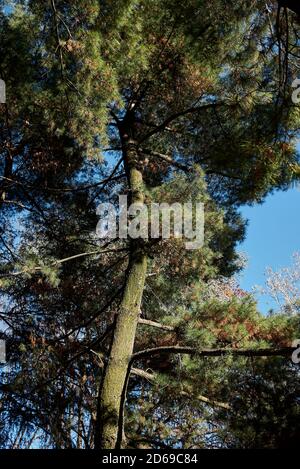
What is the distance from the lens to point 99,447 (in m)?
4.00

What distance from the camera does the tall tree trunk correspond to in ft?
13.3

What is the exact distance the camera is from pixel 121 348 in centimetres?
450

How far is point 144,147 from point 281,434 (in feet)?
13.9

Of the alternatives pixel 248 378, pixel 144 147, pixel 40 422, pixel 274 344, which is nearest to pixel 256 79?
pixel 144 147

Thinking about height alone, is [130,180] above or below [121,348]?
above

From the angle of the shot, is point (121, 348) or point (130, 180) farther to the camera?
point (130, 180)

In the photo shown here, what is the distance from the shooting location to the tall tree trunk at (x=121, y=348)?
4047 millimetres

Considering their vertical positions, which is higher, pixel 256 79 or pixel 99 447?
pixel 256 79

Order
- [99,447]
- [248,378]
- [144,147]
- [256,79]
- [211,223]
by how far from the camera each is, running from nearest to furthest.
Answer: [99,447]
[248,378]
[256,79]
[211,223]
[144,147]

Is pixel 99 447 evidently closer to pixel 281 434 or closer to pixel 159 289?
pixel 281 434

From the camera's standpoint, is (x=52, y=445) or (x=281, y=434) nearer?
(x=281, y=434)

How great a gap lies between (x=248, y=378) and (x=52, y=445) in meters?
3.88
